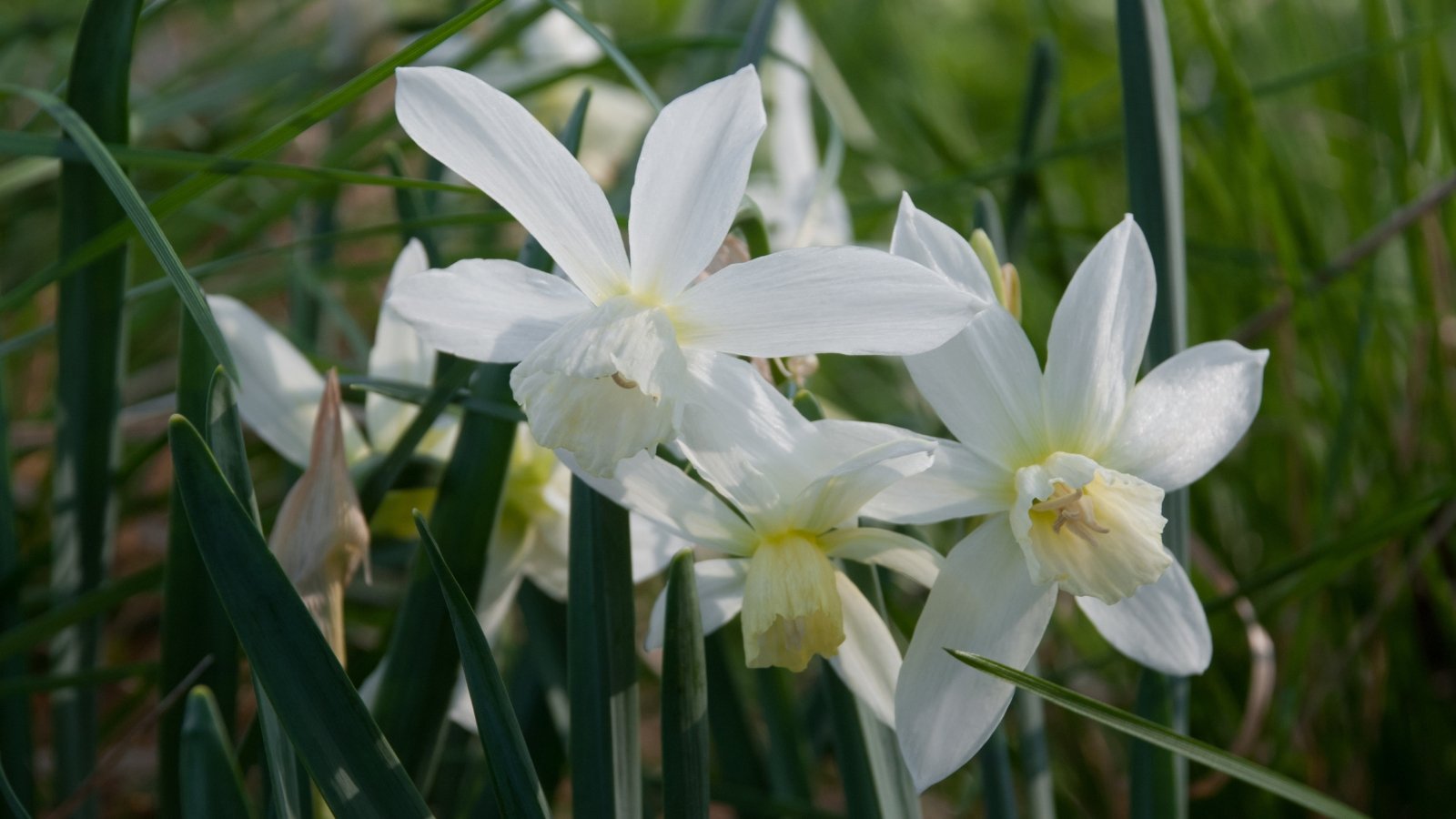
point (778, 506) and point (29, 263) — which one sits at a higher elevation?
point (29, 263)

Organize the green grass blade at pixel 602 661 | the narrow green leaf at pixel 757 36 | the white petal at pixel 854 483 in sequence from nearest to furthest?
the white petal at pixel 854 483 → the green grass blade at pixel 602 661 → the narrow green leaf at pixel 757 36

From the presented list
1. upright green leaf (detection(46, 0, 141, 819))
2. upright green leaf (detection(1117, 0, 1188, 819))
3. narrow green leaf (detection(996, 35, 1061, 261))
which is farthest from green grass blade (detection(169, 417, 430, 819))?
narrow green leaf (detection(996, 35, 1061, 261))

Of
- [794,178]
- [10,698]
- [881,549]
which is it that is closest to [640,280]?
[881,549]

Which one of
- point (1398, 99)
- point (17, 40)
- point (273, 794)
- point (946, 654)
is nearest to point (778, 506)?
point (946, 654)

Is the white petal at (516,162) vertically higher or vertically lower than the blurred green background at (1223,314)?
lower

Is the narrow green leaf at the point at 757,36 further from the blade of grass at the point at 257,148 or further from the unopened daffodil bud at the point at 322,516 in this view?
the unopened daffodil bud at the point at 322,516

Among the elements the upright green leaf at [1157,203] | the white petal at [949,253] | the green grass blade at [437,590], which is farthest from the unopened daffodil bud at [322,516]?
the upright green leaf at [1157,203]

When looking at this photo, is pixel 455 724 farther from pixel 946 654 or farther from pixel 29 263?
pixel 29 263

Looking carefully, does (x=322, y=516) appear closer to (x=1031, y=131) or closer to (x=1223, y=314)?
(x=1031, y=131)
